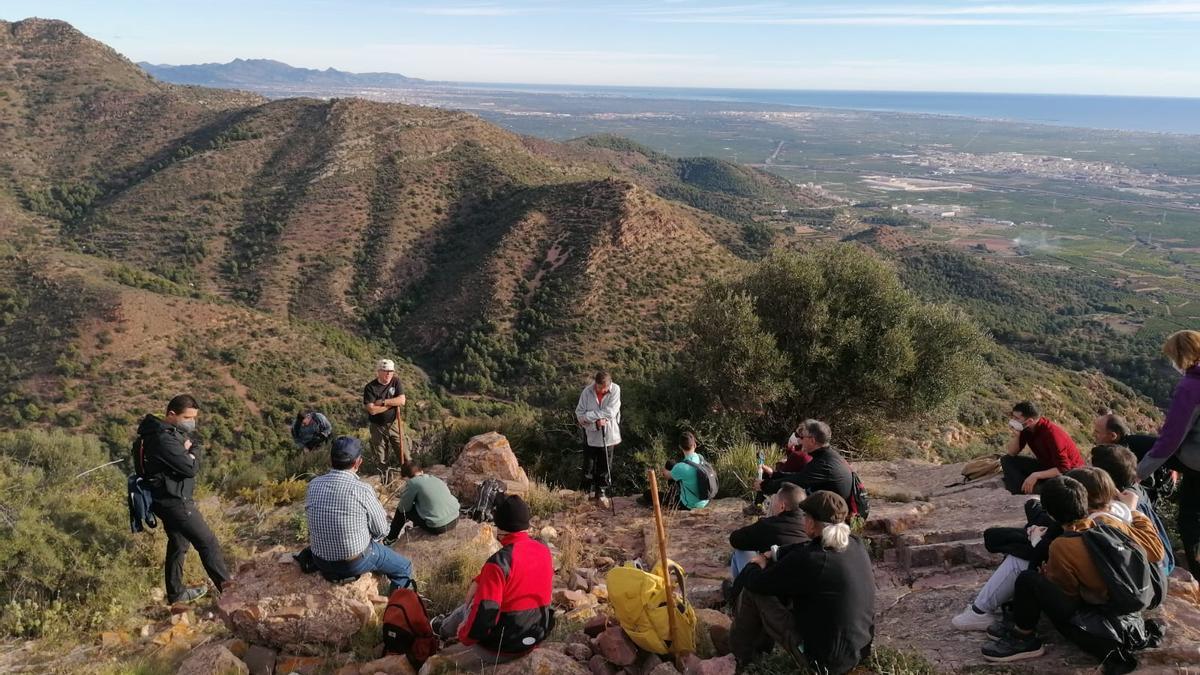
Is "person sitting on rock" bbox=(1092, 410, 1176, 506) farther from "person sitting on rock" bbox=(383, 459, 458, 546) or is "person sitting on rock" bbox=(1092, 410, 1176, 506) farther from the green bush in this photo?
the green bush

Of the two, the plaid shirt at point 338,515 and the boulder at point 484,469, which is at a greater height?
the plaid shirt at point 338,515

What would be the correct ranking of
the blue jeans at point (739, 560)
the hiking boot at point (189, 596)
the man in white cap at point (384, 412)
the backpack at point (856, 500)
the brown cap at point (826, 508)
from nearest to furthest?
the brown cap at point (826, 508)
the blue jeans at point (739, 560)
the hiking boot at point (189, 596)
the backpack at point (856, 500)
the man in white cap at point (384, 412)

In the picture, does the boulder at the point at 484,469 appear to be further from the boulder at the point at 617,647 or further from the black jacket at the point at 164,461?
the boulder at the point at 617,647

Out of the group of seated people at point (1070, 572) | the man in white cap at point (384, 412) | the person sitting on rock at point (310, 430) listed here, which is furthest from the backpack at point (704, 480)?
the person sitting on rock at point (310, 430)

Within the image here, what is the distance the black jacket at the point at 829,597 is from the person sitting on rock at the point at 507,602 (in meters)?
1.60

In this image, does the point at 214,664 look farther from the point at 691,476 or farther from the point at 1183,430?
the point at 1183,430

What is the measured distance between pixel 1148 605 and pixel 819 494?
6.58 feet

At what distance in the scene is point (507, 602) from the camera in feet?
14.4

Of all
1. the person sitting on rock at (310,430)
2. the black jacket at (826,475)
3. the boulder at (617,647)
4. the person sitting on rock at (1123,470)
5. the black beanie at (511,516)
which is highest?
the person sitting on rock at (1123,470)

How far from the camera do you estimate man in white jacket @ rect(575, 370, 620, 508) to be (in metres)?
8.20

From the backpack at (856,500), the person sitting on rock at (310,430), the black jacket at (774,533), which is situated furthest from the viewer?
the person sitting on rock at (310,430)

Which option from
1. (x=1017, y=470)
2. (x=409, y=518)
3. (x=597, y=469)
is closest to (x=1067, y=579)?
(x=1017, y=470)

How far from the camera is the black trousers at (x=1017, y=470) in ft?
21.6

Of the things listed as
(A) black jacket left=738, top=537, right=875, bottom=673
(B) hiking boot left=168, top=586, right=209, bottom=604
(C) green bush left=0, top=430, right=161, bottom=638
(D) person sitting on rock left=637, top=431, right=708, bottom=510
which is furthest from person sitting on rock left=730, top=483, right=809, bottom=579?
(C) green bush left=0, top=430, right=161, bottom=638
